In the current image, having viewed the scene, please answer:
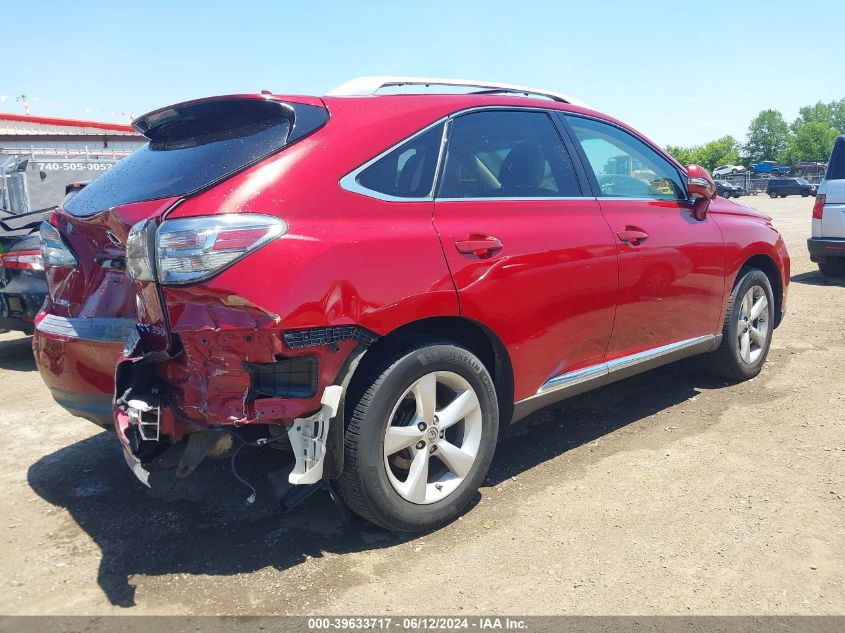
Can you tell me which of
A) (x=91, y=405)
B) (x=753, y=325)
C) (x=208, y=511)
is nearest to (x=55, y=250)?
(x=91, y=405)

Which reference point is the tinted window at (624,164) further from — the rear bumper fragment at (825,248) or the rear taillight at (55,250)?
the rear bumper fragment at (825,248)

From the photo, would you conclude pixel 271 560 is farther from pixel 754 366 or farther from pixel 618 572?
pixel 754 366

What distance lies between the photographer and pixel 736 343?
4.71 meters

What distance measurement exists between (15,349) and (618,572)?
649cm

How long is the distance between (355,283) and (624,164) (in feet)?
7.40

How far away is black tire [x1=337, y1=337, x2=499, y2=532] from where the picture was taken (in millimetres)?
2619

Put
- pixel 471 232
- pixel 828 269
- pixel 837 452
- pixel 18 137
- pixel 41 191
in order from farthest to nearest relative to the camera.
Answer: pixel 18 137 → pixel 41 191 → pixel 828 269 → pixel 837 452 → pixel 471 232

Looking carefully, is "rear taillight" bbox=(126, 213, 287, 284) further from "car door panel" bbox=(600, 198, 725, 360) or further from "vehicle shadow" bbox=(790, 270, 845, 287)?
"vehicle shadow" bbox=(790, 270, 845, 287)

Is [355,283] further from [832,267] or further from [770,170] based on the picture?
[770,170]

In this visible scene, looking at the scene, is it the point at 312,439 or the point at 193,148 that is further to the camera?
the point at 193,148

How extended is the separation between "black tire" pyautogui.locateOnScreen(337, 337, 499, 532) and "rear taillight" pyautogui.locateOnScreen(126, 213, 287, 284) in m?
0.69

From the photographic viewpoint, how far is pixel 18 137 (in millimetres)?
26953

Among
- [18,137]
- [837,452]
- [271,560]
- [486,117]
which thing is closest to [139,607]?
[271,560]

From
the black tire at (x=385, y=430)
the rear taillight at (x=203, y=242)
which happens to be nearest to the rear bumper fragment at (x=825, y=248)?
the black tire at (x=385, y=430)
